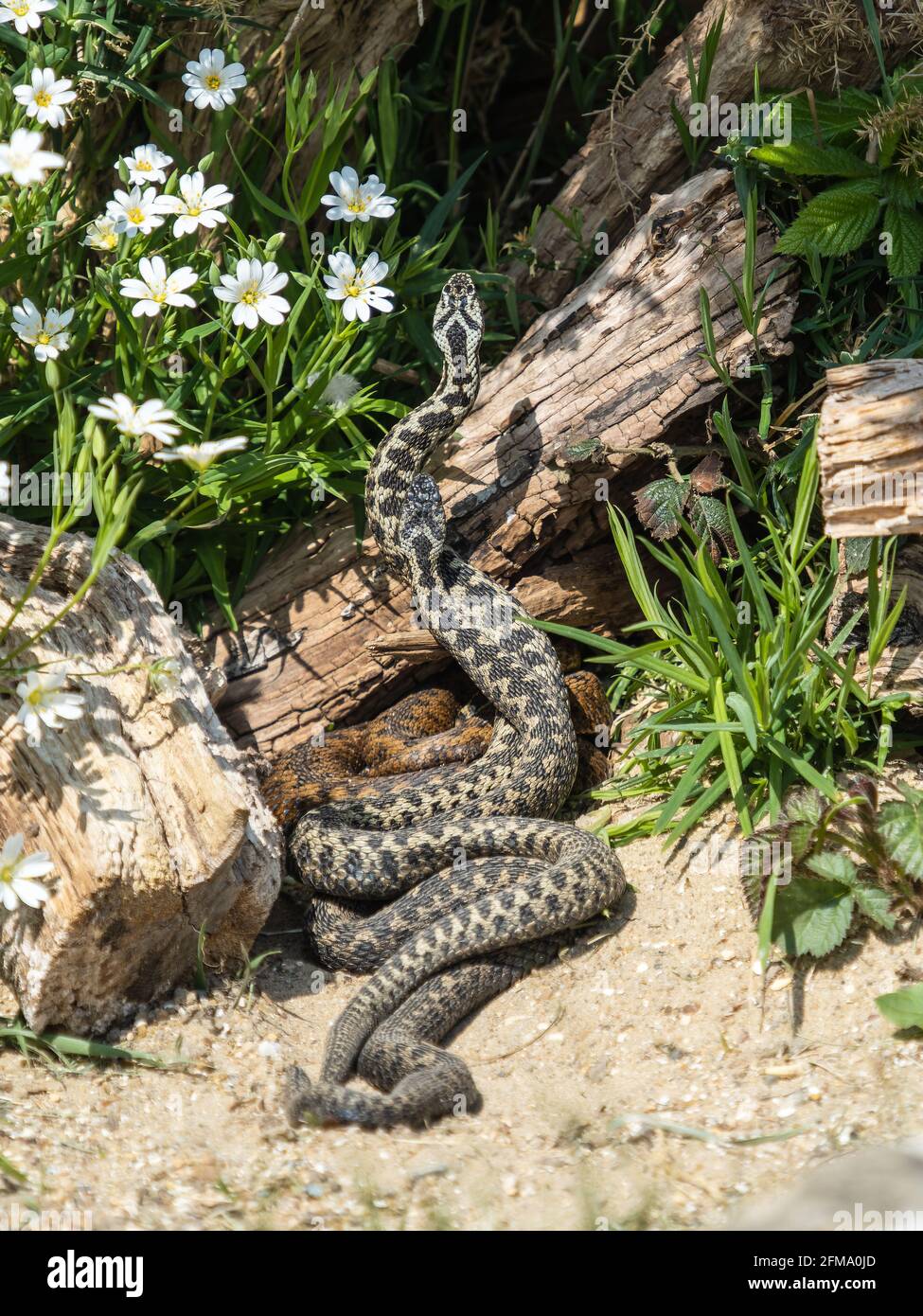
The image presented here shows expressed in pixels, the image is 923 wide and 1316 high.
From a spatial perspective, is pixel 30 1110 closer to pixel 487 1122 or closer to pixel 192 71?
pixel 487 1122

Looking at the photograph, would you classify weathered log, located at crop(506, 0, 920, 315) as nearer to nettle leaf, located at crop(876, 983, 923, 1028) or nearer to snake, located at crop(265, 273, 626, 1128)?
snake, located at crop(265, 273, 626, 1128)

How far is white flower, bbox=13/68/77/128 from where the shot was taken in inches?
201

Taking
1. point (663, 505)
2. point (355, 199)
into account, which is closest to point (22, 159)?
point (355, 199)

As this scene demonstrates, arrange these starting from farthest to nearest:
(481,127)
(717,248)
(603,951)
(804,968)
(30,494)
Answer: (481,127) → (717,248) → (30,494) → (603,951) → (804,968)

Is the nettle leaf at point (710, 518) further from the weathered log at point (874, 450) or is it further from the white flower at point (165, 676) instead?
the white flower at point (165, 676)

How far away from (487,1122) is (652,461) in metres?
3.40

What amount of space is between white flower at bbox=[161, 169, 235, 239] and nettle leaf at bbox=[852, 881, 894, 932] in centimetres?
404

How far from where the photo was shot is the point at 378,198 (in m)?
6.02

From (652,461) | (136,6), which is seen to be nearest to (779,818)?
(652,461)

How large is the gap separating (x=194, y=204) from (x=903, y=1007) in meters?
→ 4.60

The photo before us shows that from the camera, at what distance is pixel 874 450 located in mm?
4551

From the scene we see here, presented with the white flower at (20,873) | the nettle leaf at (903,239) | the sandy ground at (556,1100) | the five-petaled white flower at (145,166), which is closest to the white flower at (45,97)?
the five-petaled white flower at (145,166)

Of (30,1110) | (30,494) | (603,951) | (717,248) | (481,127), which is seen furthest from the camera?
(481,127)

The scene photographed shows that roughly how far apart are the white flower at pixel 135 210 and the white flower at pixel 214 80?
2.14 ft
